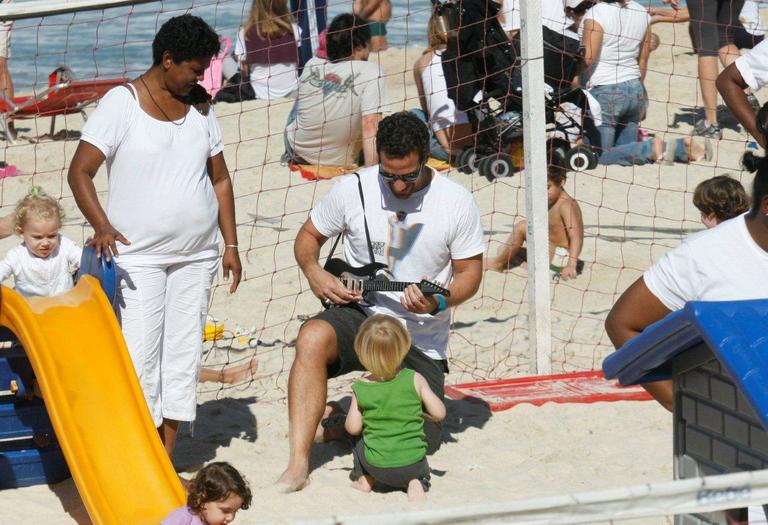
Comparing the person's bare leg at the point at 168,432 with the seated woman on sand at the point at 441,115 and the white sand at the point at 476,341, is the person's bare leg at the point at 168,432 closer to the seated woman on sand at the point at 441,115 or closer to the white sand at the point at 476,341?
the white sand at the point at 476,341

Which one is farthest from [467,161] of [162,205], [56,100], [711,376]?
[711,376]

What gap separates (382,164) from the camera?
4781 mm

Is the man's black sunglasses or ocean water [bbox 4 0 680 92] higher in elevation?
the man's black sunglasses

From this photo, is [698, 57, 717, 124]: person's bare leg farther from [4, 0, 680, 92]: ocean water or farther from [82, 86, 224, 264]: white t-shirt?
[4, 0, 680, 92]: ocean water

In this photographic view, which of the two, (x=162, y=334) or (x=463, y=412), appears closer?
(x=162, y=334)

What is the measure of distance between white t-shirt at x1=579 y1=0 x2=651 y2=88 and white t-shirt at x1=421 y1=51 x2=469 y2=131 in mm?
1285

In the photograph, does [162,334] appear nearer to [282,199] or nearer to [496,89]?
[282,199]

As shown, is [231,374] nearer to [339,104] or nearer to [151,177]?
[151,177]

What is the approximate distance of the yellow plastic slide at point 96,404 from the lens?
4117 millimetres

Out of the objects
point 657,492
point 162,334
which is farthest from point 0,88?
point 657,492

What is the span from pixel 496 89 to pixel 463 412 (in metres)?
3.82

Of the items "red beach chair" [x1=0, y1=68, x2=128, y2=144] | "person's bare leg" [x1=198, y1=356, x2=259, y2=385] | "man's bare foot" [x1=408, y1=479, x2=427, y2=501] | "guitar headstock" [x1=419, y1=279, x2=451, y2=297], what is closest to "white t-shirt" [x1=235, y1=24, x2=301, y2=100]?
"red beach chair" [x1=0, y1=68, x2=128, y2=144]

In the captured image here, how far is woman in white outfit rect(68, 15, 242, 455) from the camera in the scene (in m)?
4.39

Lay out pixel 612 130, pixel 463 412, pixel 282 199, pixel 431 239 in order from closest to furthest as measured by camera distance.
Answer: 1. pixel 431 239
2. pixel 463 412
3. pixel 282 199
4. pixel 612 130
